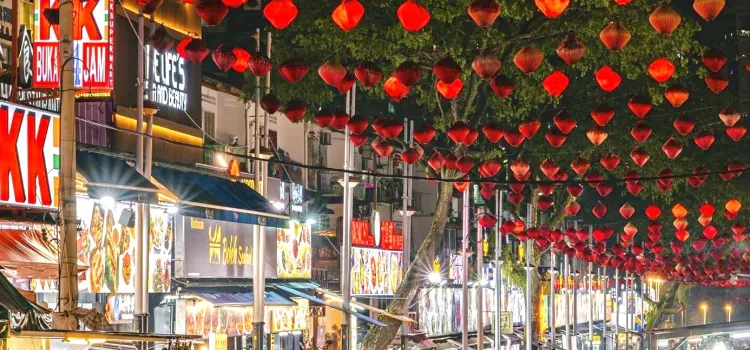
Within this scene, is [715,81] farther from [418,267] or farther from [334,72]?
[418,267]

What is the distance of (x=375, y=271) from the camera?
1736 inches

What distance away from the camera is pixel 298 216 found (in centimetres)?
3709

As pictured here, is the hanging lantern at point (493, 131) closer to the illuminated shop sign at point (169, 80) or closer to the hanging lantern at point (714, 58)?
the hanging lantern at point (714, 58)

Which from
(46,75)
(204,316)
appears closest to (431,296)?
(204,316)

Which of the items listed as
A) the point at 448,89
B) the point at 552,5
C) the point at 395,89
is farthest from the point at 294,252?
the point at 552,5

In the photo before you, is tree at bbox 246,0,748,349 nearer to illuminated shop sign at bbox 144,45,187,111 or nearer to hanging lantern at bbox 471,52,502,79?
illuminated shop sign at bbox 144,45,187,111

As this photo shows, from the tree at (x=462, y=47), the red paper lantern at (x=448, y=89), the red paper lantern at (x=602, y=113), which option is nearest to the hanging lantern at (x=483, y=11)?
the red paper lantern at (x=448, y=89)

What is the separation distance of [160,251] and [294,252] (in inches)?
352

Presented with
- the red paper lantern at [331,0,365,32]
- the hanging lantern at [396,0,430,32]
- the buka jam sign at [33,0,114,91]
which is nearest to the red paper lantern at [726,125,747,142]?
the hanging lantern at [396,0,430,32]

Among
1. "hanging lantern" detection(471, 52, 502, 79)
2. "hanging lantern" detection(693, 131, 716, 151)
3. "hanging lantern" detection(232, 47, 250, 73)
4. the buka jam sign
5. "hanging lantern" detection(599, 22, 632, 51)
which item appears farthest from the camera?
"hanging lantern" detection(693, 131, 716, 151)

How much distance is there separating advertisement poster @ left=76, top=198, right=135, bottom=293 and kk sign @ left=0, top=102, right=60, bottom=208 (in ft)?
20.7

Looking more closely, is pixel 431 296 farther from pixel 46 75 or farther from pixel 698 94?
pixel 46 75

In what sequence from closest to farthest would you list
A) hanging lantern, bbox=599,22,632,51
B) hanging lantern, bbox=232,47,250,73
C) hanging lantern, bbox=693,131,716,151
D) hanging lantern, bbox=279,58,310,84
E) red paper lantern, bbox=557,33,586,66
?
hanging lantern, bbox=599,22,632,51, red paper lantern, bbox=557,33,586,66, hanging lantern, bbox=279,58,310,84, hanging lantern, bbox=232,47,250,73, hanging lantern, bbox=693,131,716,151

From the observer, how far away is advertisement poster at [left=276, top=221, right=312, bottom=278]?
3606cm
